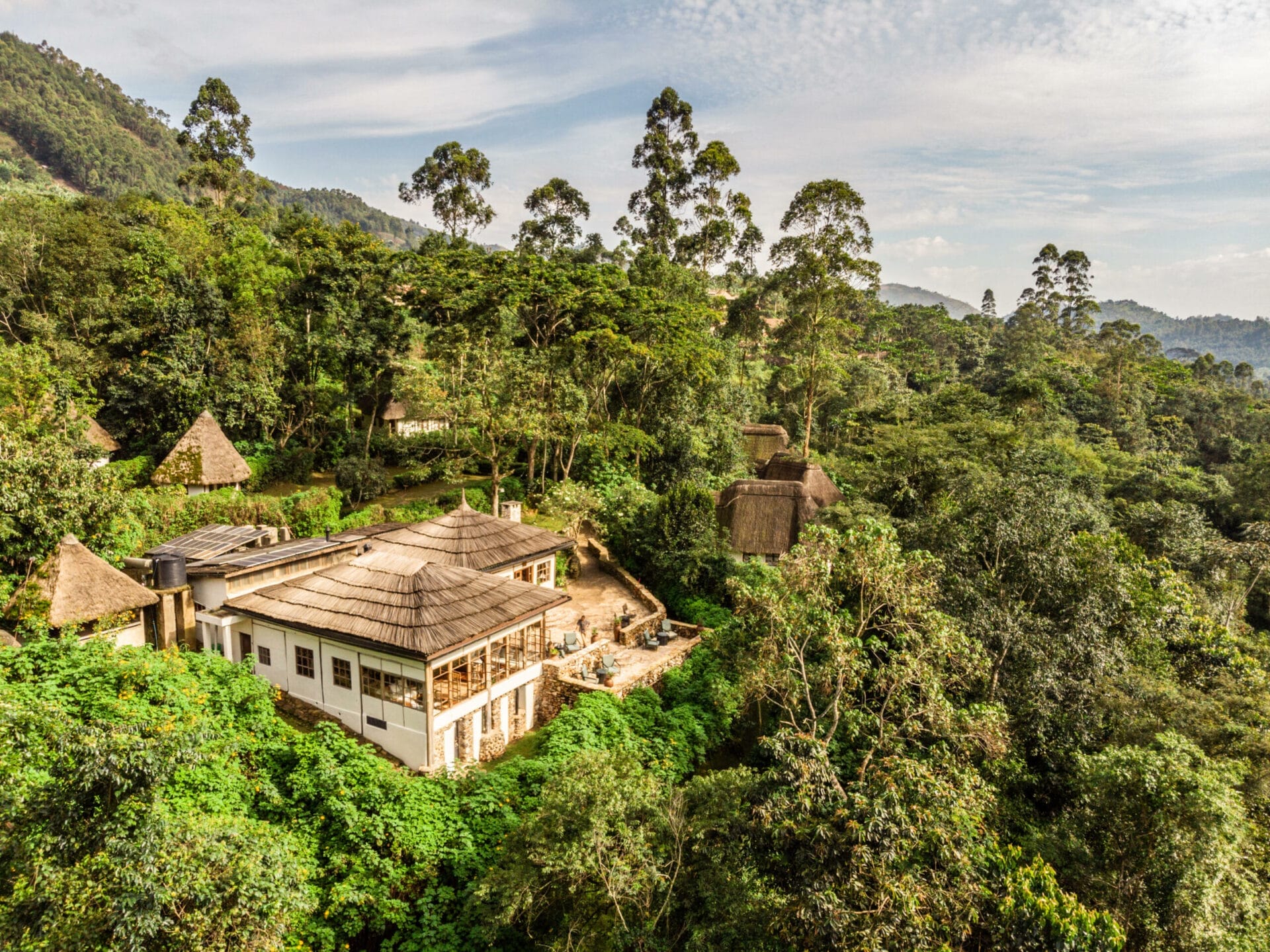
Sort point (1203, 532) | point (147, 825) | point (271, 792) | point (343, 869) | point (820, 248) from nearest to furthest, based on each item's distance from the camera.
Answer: point (147, 825), point (343, 869), point (271, 792), point (1203, 532), point (820, 248)

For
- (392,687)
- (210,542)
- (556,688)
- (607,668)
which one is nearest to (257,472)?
(210,542)

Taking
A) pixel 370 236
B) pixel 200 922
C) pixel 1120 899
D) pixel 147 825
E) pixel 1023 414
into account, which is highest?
pixel 370 236

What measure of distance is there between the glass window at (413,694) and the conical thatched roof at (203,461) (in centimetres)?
1615

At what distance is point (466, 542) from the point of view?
59.2ft

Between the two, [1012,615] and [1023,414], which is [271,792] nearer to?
[1012,615]

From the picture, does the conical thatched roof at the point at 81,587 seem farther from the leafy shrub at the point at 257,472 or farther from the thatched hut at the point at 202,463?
the leafy shrub at the point at 257,472

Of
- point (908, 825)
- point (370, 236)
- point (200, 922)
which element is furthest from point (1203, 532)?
point (370, 236)

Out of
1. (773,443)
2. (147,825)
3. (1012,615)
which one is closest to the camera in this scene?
(147,825)

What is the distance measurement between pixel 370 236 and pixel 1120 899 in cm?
3766

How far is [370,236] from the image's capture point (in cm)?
3459

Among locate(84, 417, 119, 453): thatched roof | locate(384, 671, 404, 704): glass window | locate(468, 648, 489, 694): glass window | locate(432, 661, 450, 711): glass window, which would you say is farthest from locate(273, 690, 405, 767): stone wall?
locate(84, 417, 119, 453): thatched roof

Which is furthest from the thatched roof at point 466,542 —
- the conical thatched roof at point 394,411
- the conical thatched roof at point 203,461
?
the conical thatched roof at point 394,411

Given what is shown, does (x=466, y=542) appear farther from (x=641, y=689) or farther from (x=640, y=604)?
(x=640, y=604)

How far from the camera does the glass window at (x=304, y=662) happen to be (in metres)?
14.2
